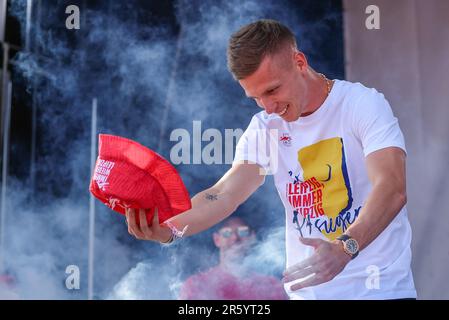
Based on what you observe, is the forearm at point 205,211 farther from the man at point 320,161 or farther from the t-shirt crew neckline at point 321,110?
the t-shirt crew neckline at point 321,110

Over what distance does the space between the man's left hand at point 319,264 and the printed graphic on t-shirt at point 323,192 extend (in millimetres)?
504

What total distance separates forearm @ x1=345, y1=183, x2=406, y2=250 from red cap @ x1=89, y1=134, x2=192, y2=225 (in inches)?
21.3

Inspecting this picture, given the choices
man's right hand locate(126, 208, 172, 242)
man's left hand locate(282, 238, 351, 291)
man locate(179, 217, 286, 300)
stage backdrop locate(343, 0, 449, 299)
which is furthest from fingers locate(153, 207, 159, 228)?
stage backdrop locate(343, 0, 449, 299)

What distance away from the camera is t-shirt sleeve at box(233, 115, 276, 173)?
253 cm

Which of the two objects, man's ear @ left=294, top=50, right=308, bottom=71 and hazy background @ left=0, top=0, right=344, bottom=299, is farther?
hazy background @ left=0, top=0, right=344, bottom=299

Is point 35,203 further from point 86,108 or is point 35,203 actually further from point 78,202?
point 86,108

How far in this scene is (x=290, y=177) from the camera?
8.10ft

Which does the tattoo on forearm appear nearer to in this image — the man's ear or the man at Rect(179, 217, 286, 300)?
the man's ear

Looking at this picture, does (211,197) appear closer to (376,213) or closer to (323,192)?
(323,192)

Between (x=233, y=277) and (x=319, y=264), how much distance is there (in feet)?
5.14

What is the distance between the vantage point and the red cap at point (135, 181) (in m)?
2.07

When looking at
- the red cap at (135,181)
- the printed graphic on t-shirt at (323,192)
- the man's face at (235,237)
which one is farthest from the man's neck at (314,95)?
the man's face at (235,237)

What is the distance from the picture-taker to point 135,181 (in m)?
2.08
